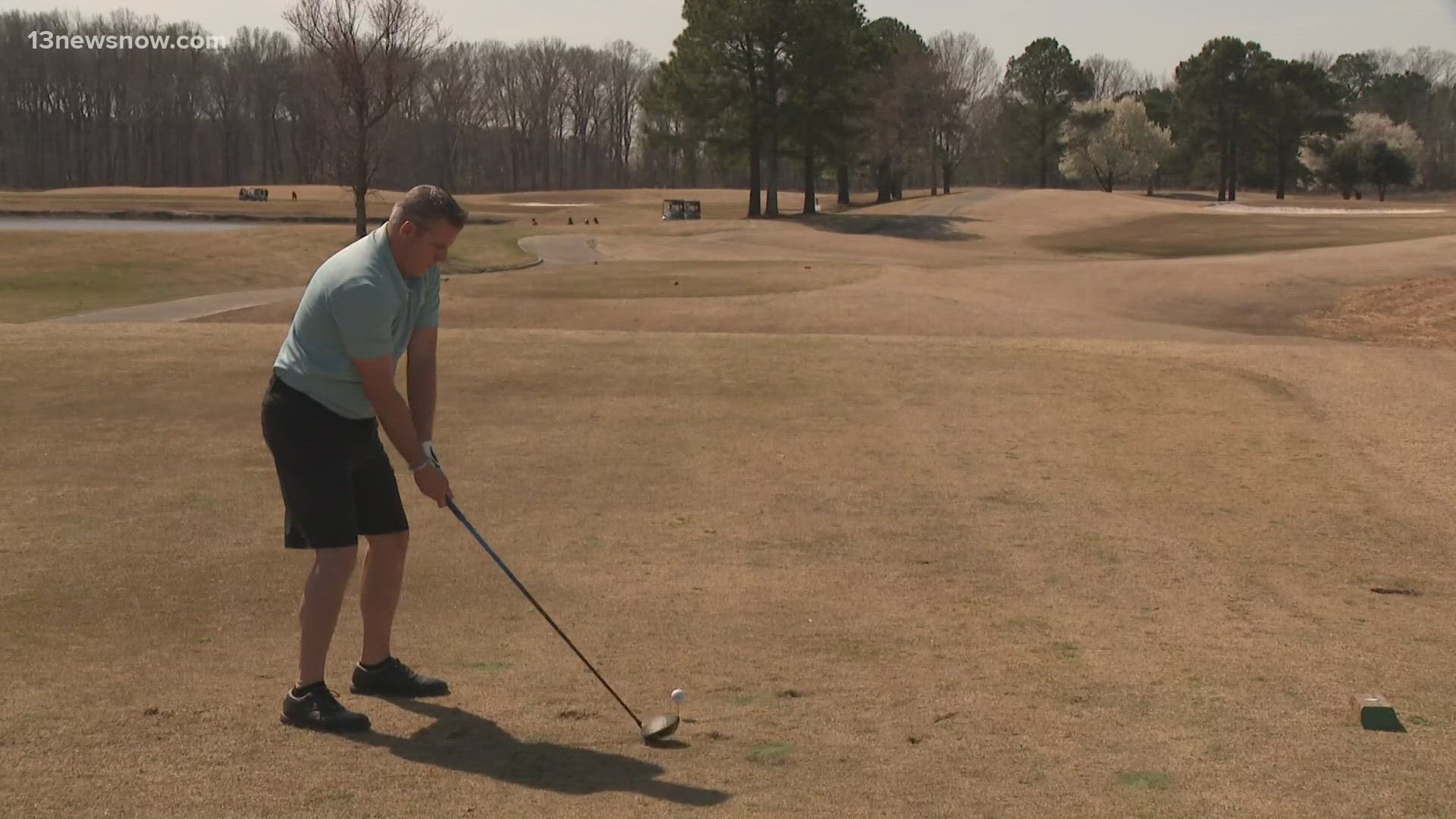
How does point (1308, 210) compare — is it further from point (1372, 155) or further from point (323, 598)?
point (323, 598)

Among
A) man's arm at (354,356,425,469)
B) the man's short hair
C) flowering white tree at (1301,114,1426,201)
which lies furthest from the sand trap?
man's arm at (354,356,425,469)

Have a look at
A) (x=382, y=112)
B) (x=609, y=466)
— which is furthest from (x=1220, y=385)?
(x=382, y=112)

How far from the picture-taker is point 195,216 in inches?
2975

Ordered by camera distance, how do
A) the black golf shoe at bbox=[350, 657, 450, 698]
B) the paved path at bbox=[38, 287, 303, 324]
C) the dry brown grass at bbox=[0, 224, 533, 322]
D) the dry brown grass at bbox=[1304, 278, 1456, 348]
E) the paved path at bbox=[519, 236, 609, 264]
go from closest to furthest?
the black golf shoe at bbox=[350, 657, 450, 698] → the dry brown grass at bbox=[1304, 278, 1456, 348] → the paved path at bbox=[38, 287, 303, 324] → the dry brown grass at bbox=[0, 224, 533, 322] → the paved path at bbox=[519, 236, 609, 264]

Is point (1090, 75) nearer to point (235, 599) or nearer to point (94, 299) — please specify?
point (94, 299)

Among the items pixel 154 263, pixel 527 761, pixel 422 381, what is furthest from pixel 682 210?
pixel 527 761

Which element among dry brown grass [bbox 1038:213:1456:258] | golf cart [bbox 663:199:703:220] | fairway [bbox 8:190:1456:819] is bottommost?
fairway [bbox 8:190:1456:819]

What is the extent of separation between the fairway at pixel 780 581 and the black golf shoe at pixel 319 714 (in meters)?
0.11

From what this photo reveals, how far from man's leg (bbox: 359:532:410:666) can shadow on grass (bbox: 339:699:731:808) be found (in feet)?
1.67

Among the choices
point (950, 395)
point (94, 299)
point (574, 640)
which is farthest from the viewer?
point (94, 299)

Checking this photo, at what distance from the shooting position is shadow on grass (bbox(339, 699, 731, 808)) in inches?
→ 203

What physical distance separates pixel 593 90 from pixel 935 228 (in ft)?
305

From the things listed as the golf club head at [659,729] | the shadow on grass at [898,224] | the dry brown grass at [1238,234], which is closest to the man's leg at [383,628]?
the golf club head at [659,729]

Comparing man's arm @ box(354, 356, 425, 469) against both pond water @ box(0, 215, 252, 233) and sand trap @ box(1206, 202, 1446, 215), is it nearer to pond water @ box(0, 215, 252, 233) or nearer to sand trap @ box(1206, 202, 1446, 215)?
pond water @ box(0, 215, 252, 233)
